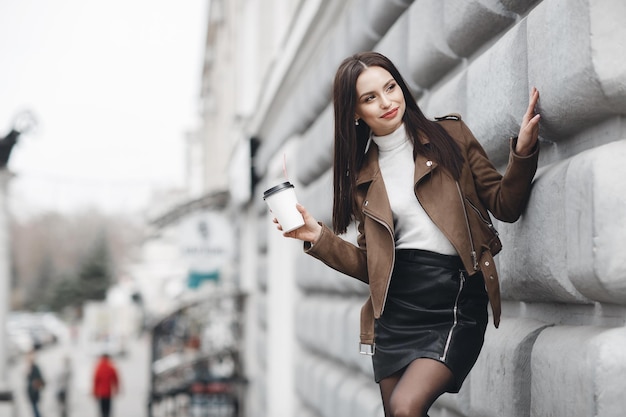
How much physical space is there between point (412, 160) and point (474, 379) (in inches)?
38.7

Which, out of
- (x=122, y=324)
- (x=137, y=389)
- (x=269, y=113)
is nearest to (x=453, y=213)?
(x=269, y=113)

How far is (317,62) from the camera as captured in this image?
23.3 feet

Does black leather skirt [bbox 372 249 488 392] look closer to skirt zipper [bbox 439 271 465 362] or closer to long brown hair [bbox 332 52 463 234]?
skirt zipper [bbox 439 271 465 362]

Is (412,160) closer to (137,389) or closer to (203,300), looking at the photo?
(203,300)

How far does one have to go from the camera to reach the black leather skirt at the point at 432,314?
2725 mm

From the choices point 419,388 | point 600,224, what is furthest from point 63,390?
point 600,224

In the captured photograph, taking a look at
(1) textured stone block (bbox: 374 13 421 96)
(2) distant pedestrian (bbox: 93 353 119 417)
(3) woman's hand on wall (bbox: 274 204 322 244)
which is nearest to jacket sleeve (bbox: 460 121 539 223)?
(3) woman's hand on wall (bbox: 274 204 322 244)


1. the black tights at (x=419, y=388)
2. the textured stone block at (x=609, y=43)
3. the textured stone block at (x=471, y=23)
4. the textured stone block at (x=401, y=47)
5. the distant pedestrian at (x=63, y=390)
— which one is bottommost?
the distant pedestrian at (x=63, y=390)

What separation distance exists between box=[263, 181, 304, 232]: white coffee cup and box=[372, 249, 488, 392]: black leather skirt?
0.36 meters

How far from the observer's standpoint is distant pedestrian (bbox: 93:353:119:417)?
53.2 feet

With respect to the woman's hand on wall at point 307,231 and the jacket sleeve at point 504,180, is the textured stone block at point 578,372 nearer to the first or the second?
Result: the jacket sleeve at point 504,180

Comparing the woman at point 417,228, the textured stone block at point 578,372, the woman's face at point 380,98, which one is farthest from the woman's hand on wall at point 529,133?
the textured stone block at point 578,372

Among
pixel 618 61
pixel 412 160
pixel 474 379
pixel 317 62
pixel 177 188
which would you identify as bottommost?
pixel 474 379

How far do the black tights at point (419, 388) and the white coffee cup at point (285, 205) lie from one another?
0.51 m
